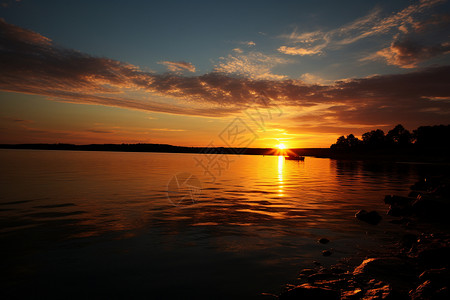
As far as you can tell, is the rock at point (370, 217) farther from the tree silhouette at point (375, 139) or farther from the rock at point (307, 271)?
the tree silhouette at point (375, 139)

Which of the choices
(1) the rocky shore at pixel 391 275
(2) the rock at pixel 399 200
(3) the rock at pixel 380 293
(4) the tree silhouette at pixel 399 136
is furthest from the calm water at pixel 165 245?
(4) the tree silhouette at pixel 399 136

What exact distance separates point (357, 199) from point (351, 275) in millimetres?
18160

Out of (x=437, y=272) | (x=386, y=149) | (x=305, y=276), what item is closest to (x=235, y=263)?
(x=305, y=276)

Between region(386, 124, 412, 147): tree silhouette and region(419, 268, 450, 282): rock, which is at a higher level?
region(386, 124, 412, 147): tree silhouette

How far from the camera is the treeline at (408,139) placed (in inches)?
5714

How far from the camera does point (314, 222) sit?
1534cm

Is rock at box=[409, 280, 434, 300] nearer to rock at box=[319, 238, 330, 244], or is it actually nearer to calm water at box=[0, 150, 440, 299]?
calm water at box=[0, 150, 440, 299]

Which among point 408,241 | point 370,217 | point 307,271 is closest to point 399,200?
A: point 370,217

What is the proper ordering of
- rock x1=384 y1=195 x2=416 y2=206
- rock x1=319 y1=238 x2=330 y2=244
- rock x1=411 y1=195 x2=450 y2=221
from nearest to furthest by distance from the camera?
rock x1=319 y1=238 x2=330 y2=244 → rock x1=411 y1=195 x2=450 y2=221 → rock x1=384 y1=195 x2=416 y2=206

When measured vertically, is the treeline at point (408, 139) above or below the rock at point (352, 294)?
above

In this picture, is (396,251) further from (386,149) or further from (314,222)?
(386,149)

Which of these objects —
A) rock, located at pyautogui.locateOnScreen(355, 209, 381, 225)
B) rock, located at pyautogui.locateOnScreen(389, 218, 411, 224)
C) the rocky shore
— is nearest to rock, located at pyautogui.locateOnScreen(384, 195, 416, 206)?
rock, located at pyautogui.locateOnScreen(389, 218, 411, 224)

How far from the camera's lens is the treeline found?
14512 cm

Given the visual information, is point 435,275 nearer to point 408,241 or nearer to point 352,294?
point 352,294
